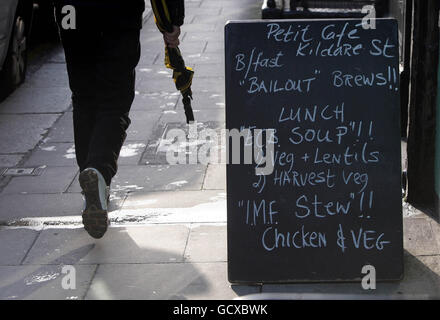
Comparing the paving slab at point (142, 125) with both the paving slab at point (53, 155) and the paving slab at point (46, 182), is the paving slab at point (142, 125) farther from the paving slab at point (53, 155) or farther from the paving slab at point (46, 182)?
the paving slab at point (46, 182)

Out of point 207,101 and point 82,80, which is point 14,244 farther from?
point 207,101

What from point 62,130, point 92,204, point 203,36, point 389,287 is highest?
point 92,204

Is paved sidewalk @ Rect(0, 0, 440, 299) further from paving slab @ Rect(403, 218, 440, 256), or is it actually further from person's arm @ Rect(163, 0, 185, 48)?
person's arm @ Rect(163, 0, 185, 48)

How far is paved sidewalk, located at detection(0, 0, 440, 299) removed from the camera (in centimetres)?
Result: 444

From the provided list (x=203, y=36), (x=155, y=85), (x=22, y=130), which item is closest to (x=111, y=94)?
(x=22, y=130)

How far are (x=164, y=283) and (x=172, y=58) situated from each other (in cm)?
133

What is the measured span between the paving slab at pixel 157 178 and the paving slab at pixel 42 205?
0.17 metres

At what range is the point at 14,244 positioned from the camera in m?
5.07

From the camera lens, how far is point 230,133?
14.3ft

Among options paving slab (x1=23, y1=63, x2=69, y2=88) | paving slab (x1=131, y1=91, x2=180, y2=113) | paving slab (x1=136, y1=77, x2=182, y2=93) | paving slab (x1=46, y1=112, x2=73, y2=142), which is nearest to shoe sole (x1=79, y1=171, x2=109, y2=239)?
paving slab (x1=46, y1=112, x2=73, y2=142)

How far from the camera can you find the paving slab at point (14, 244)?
4855 mm
